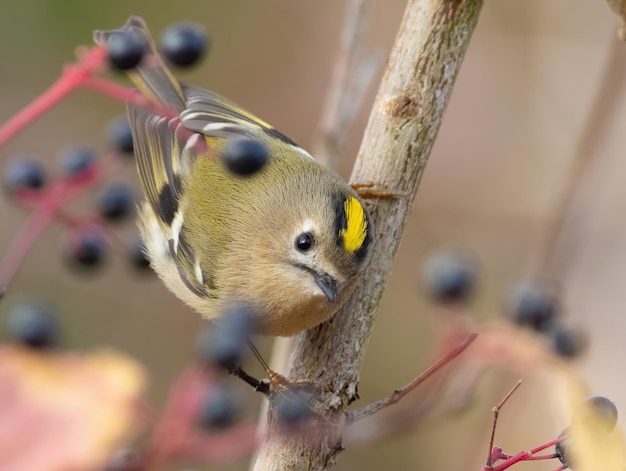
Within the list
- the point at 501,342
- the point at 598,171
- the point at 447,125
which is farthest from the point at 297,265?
the point at 447,125

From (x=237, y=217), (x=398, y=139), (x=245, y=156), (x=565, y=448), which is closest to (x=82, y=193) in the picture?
(x=245, y=156)

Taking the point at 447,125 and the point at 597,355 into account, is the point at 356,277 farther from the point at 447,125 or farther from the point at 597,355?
the point at 447,125

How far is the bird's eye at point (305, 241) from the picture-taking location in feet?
5.01

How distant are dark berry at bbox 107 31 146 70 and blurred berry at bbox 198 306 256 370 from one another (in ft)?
1.45

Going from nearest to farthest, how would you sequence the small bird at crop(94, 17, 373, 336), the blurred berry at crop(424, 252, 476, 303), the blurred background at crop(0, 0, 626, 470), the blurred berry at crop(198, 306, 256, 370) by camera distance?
1. the blurred berry at crop(198, 306, 256, 370)
2. the blurred berry at crop(424, 252, 476, 303)
3. the small bird at crop(94, 17, 373, 336)
4. the blurred background at crop(0, 0, 626, 470)

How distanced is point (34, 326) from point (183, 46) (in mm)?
652

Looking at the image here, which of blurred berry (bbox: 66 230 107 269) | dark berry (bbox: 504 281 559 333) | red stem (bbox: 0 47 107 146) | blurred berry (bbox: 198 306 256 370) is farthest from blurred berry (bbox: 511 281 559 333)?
blurred berry (bbox: 66 230 107 269)

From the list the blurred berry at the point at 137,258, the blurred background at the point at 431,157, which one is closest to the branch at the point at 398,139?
the blurred berry at the point at 137,258

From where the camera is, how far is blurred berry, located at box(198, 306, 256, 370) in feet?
1.85

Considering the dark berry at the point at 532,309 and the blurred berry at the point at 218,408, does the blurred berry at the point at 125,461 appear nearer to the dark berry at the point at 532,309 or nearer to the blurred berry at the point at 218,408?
A: the blurred berry at the point at 218,408

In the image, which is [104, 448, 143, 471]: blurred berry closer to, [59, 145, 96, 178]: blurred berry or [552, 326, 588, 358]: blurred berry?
[552, 326, 588, 358]: blurred berry

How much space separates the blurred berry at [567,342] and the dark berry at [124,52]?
0.60 meters

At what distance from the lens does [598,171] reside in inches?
67.9

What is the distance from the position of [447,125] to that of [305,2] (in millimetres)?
878
